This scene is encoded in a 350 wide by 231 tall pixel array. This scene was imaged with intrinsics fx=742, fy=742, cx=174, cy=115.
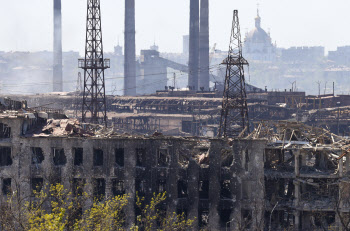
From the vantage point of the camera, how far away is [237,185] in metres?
41.1

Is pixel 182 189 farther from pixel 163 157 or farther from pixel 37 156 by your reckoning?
pixel 37 156

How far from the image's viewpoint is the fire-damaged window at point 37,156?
43750 mm

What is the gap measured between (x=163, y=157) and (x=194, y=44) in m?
117

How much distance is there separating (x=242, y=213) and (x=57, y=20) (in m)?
151

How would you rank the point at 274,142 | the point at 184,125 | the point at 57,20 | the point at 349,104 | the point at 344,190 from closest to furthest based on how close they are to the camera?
the point at 344,190
the point at 274,142
the point at 184,125
the point at 349,104
the point at 57,20

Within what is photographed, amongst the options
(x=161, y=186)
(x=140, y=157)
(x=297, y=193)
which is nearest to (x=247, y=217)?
(x=297, y=193)

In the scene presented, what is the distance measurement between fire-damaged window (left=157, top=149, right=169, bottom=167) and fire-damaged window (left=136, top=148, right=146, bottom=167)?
2.95ft

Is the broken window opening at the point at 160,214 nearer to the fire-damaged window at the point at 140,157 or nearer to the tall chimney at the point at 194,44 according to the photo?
the fire-damaged window at the point at 140,157

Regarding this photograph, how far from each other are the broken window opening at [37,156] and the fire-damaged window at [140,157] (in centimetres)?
573

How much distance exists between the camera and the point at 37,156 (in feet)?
145

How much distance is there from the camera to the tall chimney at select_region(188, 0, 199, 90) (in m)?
154

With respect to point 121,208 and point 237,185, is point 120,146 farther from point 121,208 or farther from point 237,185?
point 237,185

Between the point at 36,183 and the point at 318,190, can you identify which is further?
the point at 36,183

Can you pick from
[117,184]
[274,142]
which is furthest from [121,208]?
[274,142]
